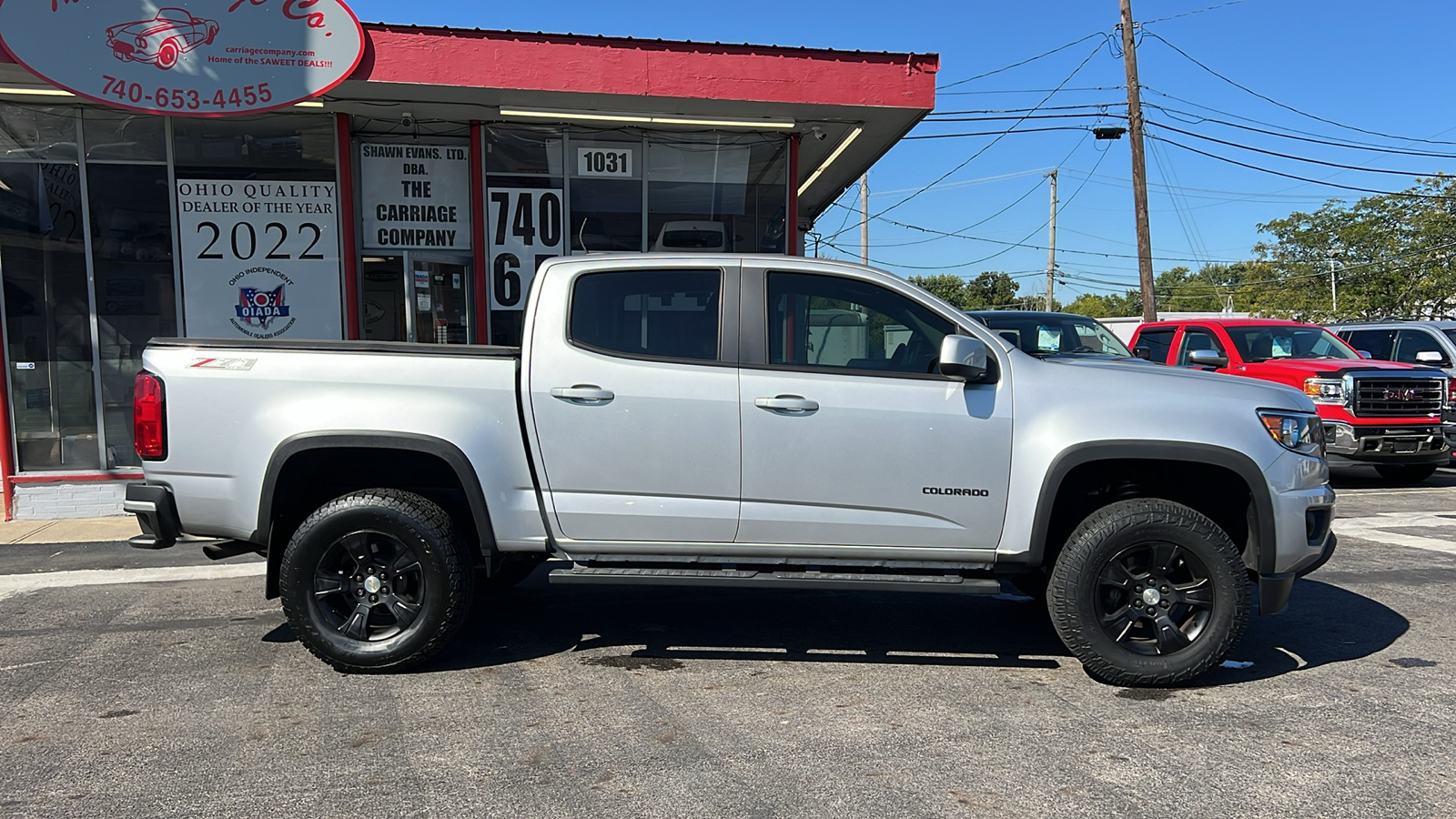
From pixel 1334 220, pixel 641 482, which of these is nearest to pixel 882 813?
pixel 641 482

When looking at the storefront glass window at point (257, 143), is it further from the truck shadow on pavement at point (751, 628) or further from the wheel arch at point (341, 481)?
the wheel arch at point (341, 481)

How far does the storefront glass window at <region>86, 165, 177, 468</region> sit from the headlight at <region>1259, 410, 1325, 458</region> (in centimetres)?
1016

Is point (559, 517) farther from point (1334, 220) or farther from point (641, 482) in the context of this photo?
point (1334, 220)

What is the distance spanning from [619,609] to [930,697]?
2.13 metres

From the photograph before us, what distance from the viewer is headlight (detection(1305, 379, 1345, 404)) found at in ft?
35.4

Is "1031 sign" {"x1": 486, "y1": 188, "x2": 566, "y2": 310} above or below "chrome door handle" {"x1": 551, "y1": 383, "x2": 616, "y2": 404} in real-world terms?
above

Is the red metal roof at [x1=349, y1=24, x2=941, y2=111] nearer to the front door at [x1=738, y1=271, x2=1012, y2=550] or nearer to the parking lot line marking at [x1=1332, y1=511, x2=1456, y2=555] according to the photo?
the parking lot line marking at [x1=1332, y1=511, x2=1456, y2=555]

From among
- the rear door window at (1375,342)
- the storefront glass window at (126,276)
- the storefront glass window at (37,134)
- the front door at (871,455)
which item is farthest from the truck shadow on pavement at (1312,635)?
the storefront glass window at (37,134)

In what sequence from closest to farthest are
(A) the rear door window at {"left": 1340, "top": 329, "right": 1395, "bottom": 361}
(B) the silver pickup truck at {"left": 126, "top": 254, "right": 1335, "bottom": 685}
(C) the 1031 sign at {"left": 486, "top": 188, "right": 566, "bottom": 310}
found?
(B) the silver pickup truck at {"left": 126, "top": 254, "right": 1335, "bottom": 685}, (C) the 1031 sign at {"left": 486, "top": 188, "right": 566, "bottom": 310}, (A) the rear door window at {"left": 1340, "top": 329, "right": 1395, "bottom": 361}

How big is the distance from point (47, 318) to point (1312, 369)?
44.5 feet

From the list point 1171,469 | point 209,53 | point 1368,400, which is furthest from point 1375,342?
point 209,53

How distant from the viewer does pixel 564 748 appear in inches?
148

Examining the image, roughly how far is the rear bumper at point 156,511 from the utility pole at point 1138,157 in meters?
19.3

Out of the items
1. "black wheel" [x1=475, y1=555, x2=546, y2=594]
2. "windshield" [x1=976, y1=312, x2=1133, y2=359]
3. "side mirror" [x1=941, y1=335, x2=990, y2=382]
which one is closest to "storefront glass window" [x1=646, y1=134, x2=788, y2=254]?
"windshield" [x1=976, y1=312, x2=1133, y2=359]
